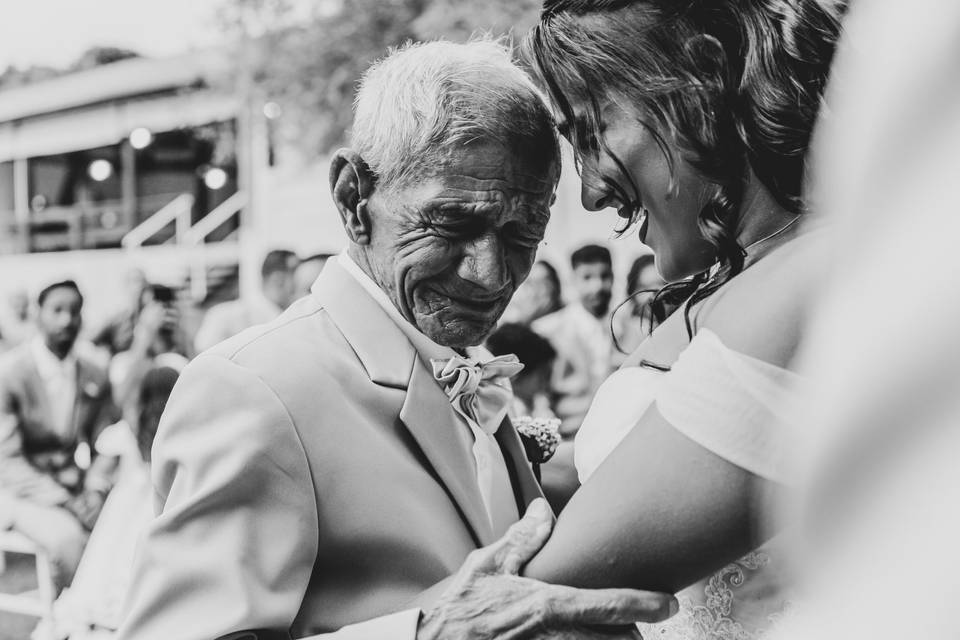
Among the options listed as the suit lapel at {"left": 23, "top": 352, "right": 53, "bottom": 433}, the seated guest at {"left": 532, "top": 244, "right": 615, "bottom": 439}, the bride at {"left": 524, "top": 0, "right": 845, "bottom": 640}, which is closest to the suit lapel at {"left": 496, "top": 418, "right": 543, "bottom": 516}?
the bride at {"left": 524, "top": 0, "right": 845, "bottom": 640}

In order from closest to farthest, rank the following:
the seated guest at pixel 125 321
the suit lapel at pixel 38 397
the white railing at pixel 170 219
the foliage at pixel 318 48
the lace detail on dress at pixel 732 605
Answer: the lace detail on dress at pixel 732 605, the suit lapel at pixel 38 397, the seated guest at pixel 125 321, the foliage at pixel 318 48, the white railing at pixel 170 219

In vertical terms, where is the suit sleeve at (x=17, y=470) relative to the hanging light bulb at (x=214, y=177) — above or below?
below

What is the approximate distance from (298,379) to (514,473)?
2.29ft

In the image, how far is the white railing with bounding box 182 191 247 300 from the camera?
20.4 meters

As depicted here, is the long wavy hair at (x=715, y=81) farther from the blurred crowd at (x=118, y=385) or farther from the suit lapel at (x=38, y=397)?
the suit lapel at (x=38, y=397)

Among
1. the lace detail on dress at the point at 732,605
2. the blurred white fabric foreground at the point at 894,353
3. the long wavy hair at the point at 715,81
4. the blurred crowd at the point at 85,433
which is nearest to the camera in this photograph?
the blurred white fabric foreground at the point at 894,353

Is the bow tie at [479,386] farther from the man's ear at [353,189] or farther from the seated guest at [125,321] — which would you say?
the seated guest at [125,321]

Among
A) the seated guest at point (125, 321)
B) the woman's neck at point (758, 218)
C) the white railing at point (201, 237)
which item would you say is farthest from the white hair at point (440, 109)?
the white railing at point (201, 237)

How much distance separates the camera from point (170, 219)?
2147 cm

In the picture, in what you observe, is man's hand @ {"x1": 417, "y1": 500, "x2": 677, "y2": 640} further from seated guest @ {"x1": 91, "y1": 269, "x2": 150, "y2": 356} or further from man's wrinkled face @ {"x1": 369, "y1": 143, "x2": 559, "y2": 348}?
seated guest @ {"x1": 91, "y1": 269, "x2": 150, "y2": 356}

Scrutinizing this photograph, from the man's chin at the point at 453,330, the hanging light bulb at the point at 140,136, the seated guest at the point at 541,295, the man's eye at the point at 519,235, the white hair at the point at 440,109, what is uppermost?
the white hair at the point at 440,109

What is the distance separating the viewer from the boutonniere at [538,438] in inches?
107

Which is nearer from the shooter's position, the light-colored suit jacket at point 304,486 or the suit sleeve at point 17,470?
the light-colored suit jacket at point 304,486

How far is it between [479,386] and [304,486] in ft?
2.11
